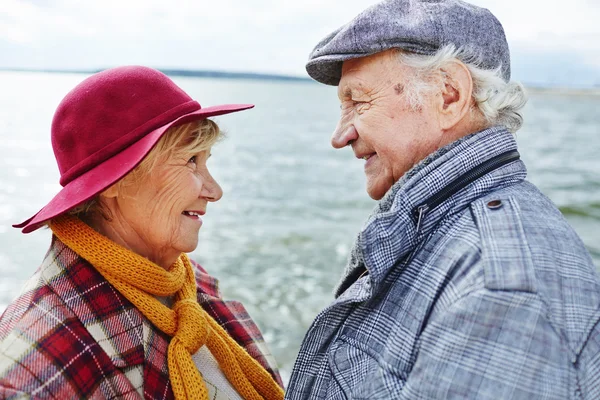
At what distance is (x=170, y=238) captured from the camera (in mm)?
2309

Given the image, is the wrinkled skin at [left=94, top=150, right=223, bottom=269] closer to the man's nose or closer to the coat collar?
the coat collar

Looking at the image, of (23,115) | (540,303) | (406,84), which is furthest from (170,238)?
(23,115)

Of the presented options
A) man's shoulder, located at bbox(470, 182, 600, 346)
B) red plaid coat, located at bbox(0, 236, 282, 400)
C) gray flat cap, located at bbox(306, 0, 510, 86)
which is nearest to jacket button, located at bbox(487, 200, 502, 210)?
man's shoulder, located at bbox(470, 182, 600, 346)

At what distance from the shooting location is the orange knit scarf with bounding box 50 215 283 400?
6.92 feet

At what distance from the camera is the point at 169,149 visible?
2248 millimetres

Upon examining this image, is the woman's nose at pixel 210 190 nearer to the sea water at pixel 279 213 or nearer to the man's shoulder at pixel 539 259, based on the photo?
the sea water at pixel 279 213

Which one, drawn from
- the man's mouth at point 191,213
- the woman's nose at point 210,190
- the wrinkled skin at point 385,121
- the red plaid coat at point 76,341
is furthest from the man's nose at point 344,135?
the red plaid coat at point 76,341

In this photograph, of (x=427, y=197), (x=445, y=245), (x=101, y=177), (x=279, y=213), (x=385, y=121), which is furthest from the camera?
(x=279, y=213)

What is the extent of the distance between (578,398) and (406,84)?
3.88 feet

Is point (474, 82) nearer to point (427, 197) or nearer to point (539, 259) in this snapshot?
point (427, 197)

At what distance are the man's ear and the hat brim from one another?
929 mm

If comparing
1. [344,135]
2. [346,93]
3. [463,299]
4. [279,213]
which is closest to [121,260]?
[344,135]

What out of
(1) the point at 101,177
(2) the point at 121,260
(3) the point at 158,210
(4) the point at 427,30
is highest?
(4) the point at 427,30

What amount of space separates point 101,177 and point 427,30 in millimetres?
1276
